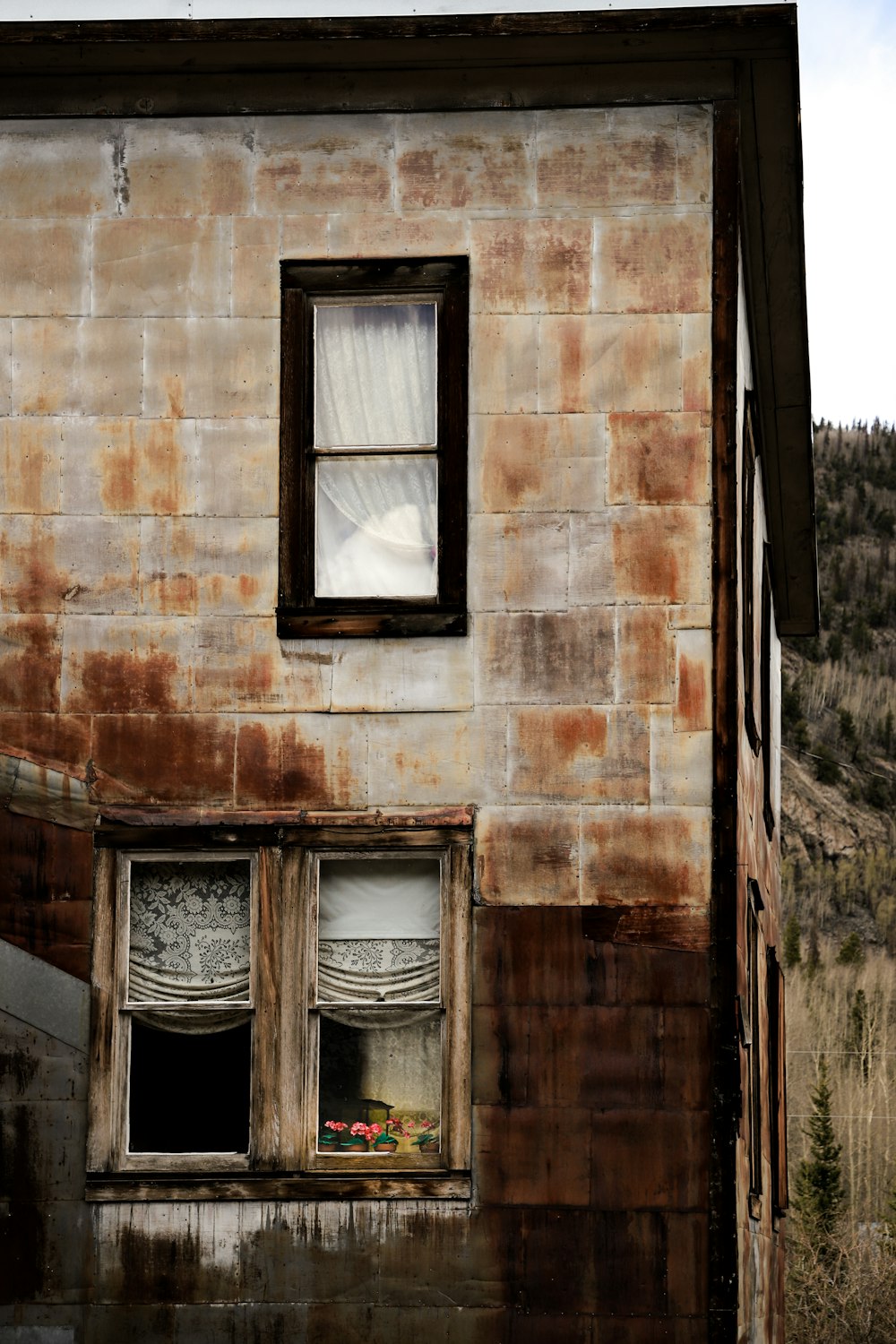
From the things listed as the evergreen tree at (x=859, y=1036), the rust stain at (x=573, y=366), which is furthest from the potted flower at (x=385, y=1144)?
the evergreen tree at (x=859, y=1036)

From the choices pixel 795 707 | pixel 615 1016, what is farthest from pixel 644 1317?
pixel 795 707

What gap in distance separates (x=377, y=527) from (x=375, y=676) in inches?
37.8

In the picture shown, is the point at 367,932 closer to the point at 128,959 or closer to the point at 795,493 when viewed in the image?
the point at 128,959

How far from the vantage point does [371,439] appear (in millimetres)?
11914

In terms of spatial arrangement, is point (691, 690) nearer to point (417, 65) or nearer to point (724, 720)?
point (724, 720)

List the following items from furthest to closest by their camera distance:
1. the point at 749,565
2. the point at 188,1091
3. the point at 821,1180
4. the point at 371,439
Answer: the point at 821,1180 < the point at 749,565 < the point at 371,439 < the point at 188,1091

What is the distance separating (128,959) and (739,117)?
245 inches

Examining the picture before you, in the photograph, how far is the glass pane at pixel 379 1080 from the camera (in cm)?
1125

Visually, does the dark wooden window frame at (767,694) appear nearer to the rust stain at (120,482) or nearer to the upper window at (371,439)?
the upper window at (371,439)

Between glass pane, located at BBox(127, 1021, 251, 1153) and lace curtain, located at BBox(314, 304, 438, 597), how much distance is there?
2775mm

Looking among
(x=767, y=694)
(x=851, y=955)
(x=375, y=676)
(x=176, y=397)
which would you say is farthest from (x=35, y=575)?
A: (x=851, y=955)

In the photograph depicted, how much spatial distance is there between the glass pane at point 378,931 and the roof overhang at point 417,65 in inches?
182

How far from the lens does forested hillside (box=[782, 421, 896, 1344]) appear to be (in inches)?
1823

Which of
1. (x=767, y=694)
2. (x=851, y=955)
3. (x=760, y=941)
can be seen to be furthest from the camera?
(x=851, y=955)
